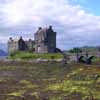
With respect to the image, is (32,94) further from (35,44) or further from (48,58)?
(35,44)

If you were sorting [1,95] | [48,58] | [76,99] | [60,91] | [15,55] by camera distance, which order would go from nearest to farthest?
[76,99] → [1,95] → [60,91] → [48,58] → [15,55]

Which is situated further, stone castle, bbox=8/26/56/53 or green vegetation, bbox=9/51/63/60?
stone castle, bbox=8/26/56/53

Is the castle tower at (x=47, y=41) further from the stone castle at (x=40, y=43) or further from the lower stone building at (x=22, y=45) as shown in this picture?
the lower stone building at (x=22, y=45)

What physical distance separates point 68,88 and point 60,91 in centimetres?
204

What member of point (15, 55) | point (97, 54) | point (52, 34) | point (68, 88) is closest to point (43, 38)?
point (52, 34)

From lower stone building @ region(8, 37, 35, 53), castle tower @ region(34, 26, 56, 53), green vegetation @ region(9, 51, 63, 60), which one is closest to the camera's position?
green vegetation @ region(9, 51, 63, 60)

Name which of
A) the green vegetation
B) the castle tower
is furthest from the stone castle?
the green vegetation

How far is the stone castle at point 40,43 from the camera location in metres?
117

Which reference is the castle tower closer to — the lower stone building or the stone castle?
the stone castle

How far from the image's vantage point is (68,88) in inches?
1428

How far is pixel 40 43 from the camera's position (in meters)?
119

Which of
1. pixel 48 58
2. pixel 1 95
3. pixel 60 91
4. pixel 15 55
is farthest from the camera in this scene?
pixel 15 55

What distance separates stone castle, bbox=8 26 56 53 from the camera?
11675 cm

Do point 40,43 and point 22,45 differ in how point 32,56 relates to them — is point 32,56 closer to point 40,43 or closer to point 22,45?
point 40,43
